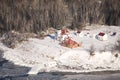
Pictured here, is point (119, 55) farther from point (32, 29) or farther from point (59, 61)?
point (32, 29)

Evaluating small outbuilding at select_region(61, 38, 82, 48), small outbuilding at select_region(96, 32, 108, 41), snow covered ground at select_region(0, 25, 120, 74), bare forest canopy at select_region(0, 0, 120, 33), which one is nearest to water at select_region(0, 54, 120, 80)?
snow covered ground at select_region(0, 25, 120, 74)

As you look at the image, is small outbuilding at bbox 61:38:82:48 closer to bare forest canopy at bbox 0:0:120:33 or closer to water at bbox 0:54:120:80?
water at bbox 0:54:120:80

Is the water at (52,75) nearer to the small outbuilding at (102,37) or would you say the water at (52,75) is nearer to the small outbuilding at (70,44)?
the small outbuilding at (70,44)

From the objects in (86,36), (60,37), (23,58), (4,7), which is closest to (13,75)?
(23,58)

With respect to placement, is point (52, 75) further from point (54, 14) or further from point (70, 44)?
point (54, 14)

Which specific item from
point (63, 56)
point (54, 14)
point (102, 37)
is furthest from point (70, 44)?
point (54, 14)

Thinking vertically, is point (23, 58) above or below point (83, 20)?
below
